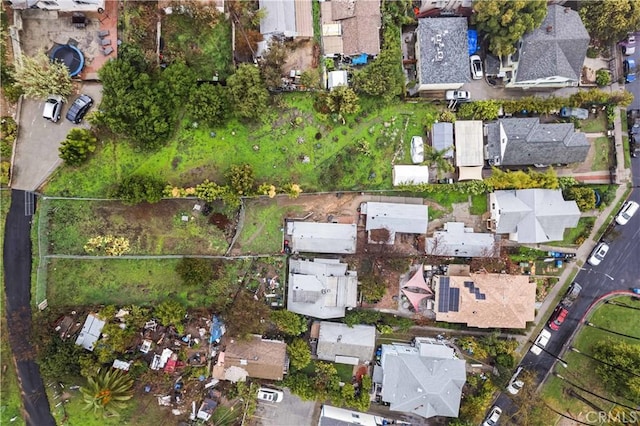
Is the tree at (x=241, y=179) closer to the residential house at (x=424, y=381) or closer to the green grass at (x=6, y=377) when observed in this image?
the green grass at (x=6, y=377)

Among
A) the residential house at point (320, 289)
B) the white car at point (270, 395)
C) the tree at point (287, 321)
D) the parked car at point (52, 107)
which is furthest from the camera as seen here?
the white car at point (270, 395)

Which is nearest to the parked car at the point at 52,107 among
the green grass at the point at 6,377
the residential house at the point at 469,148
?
the green grass at the point at 6,377

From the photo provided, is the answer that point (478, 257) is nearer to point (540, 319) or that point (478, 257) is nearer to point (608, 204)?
point (540, 319)

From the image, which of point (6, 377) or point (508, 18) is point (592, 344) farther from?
point (6, 377)

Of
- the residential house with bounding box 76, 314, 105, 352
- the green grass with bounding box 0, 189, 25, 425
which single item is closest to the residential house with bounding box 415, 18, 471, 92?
the residential house with bounding box 76, 314, 105, 352

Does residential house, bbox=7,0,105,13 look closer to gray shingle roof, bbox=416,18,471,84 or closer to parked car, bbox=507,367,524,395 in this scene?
gray shingle roof, bbox=416,18,471,84
